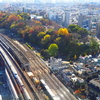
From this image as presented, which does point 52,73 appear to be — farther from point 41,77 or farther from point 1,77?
point 1,77

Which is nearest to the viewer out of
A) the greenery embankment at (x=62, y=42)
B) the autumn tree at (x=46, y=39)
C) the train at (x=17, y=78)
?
the train at (x=17, y=78)

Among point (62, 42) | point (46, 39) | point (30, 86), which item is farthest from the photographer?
point (46, 39)

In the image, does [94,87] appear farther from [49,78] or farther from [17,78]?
[17,78]

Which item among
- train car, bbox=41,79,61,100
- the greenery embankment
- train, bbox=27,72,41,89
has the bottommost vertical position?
train car, bbox=41,79,61,100

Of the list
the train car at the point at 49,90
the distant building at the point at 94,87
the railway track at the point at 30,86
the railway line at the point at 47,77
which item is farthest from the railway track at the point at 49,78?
the distant building at the point at 94,87

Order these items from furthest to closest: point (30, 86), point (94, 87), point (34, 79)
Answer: point (34, 79) < point (30, 86) < point (94, 87)

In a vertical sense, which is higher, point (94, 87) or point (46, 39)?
point (46, 39)

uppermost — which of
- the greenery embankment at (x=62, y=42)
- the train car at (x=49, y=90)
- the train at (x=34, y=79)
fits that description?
the greenery embankment at (x=62, y=42)

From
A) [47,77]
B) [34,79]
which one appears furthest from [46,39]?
[34,79]

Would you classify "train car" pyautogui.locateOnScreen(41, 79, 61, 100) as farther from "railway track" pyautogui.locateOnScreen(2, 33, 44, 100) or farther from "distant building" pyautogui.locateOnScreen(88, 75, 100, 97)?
"distant building" pyautogui.locateOnScreen(88, 75, 100, 97)

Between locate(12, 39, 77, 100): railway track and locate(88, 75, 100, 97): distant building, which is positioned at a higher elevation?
locate(88, 75, 100, 97): distant building

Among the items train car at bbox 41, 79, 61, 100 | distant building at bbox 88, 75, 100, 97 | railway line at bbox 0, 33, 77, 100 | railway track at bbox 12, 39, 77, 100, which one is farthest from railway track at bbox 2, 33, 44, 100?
distant building at bbox 88, 75, 100, 97

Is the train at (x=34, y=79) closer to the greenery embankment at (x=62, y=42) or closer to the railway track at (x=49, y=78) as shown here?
the railway track at (x=49, y=78)
